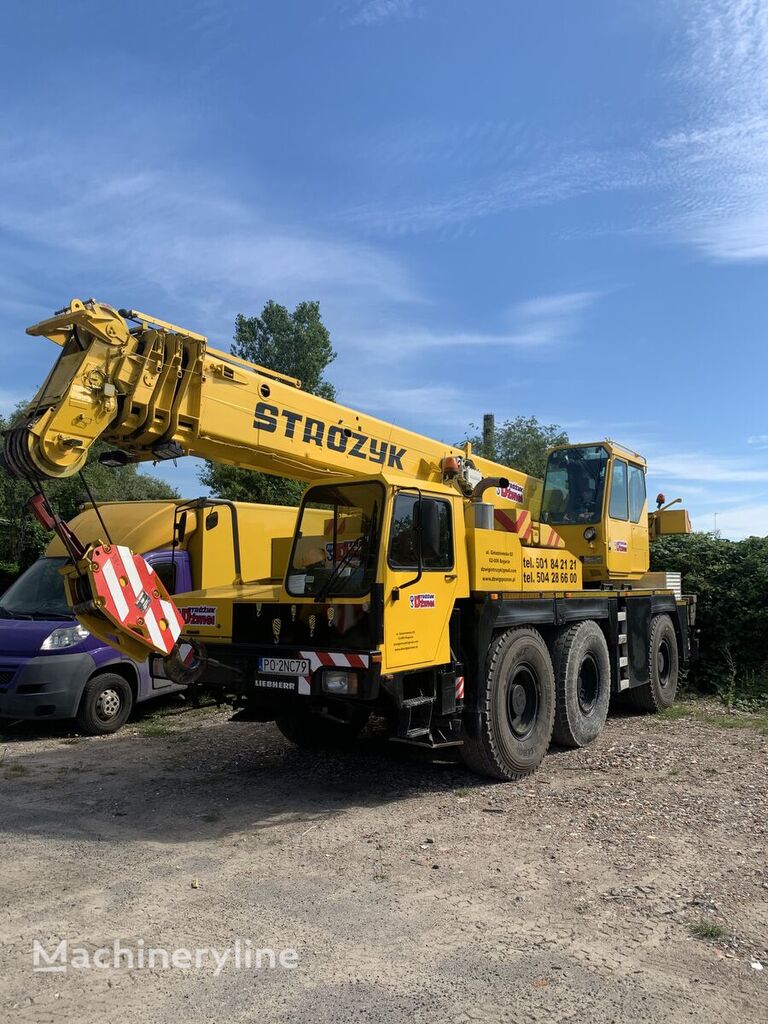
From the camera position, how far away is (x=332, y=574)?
20.6 ft

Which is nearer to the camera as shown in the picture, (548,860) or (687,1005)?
(687,1005)

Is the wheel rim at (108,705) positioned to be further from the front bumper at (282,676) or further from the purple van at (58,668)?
the front bumper at (282,676)

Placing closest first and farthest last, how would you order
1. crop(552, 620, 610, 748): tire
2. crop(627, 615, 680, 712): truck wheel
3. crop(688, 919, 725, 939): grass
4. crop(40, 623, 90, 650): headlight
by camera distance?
1. crop(688, 919, 725, 939): grass
2. crop(552, 620, 610, 748): tire
3. crop(40, 623, 90, 650): headlight
4. crop(627, 615, 680, 712): truck wheel

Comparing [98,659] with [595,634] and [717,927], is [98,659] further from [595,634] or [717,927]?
[717,927]

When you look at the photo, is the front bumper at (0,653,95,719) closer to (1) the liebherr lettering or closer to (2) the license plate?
(2) the license plate

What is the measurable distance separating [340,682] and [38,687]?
4.37 metres

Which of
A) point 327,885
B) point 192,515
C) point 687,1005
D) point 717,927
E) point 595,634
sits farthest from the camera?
point 192,515

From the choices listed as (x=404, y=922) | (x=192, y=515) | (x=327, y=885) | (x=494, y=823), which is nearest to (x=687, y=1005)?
(x=404, y=922)

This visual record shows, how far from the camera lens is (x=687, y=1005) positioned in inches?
139

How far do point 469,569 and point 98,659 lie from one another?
4.58 m

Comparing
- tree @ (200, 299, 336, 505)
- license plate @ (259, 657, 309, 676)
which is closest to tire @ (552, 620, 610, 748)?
license plate @ (259, 657, 309, 676)

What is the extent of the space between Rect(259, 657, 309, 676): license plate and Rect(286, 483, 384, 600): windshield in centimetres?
52

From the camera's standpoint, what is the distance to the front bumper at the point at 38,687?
334 inches

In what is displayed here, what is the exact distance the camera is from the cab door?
19.5ft
